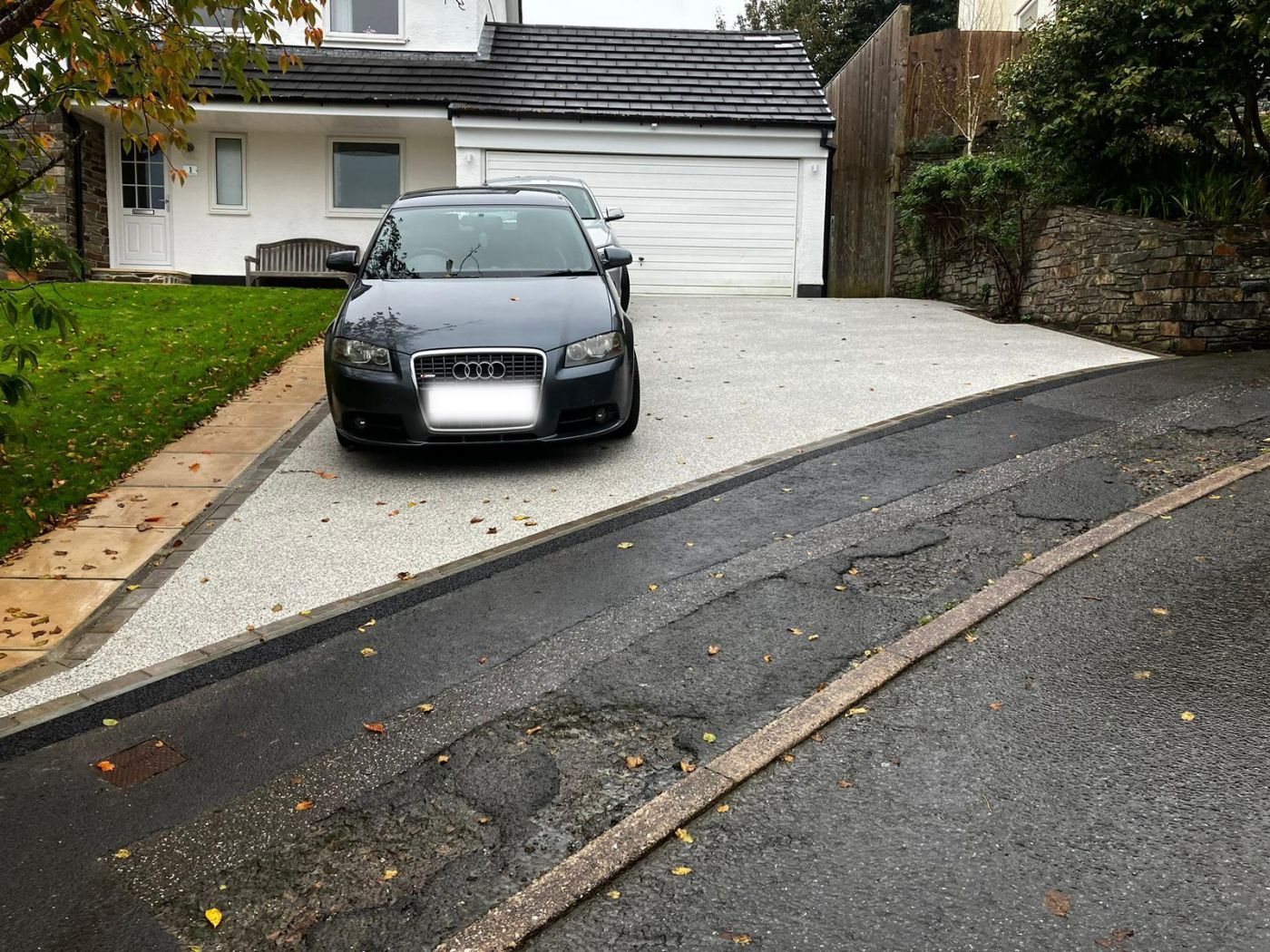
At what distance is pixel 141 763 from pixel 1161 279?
1030 centimetres

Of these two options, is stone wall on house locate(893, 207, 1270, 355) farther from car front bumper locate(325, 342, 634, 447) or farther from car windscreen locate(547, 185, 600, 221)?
car front bumper locate(325, 342, 634, 447)

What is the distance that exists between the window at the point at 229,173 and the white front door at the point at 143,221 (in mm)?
867

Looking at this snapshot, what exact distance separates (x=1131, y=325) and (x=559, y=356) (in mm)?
7132

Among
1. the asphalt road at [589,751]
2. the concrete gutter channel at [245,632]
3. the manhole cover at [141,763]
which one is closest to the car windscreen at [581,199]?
the concrete gutter channel at [245,632]

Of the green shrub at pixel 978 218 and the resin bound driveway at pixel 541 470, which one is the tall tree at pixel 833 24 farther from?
the resin bound driveway at pixel 541 470

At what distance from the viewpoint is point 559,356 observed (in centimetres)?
675

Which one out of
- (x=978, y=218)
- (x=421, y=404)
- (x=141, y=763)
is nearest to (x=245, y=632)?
(x=141, y=763)

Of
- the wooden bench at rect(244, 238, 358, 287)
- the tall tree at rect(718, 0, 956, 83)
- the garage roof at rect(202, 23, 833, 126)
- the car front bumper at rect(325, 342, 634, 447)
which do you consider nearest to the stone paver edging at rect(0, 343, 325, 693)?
the car front bumper at rect(325, 342, 634, 447)

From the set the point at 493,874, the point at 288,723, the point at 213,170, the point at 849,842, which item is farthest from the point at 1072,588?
the point at 213,170

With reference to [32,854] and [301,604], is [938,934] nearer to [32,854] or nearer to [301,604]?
[32,854]

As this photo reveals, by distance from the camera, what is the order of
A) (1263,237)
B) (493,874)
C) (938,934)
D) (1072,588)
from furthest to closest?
(1263,237)
(1072,588)
(493,874)
(938,934)

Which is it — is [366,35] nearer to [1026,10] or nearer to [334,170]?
[334,170]

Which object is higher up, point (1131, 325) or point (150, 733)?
point (1131, 325)

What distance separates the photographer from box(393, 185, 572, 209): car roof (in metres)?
8.54
